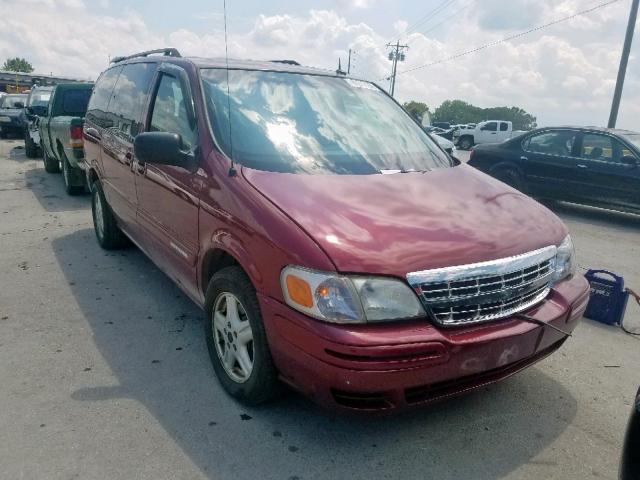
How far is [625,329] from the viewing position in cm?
424

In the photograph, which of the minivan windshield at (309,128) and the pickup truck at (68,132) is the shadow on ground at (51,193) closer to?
the pickup truck at (68,132)

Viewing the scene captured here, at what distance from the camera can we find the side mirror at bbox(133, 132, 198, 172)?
10.1 feet

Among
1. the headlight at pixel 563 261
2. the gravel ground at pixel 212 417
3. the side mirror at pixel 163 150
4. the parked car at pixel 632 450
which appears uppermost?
the side mirror at pixel 163 150

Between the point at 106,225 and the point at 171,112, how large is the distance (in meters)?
2.27

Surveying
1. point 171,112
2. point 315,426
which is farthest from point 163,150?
point 315,426

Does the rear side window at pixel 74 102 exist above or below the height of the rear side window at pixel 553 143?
above

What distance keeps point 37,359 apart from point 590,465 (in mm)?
3133

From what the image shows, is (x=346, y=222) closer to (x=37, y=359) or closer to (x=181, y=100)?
(x=181, y=100)

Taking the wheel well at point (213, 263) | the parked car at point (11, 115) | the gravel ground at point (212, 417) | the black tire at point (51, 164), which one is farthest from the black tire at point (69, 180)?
the parked car at point (11, 115)

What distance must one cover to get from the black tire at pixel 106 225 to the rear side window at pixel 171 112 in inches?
67.9

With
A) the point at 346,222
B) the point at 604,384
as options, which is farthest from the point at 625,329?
the point at 346,222

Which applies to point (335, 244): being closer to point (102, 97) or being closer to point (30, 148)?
point (102, 97)

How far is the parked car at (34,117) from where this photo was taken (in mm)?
11816

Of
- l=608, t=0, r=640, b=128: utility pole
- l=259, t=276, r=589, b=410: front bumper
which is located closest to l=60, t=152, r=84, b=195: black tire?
l=259, t=276, r=589, b=410: front bumper
